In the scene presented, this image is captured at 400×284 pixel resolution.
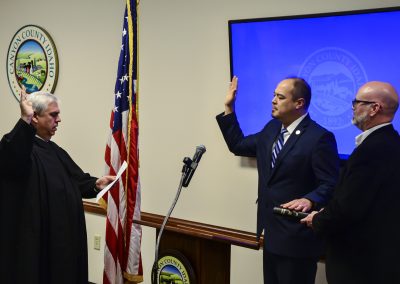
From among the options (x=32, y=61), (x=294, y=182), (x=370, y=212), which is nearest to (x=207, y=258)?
(x=294, y=182)

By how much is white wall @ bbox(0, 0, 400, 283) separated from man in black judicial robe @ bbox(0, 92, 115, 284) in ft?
2.97

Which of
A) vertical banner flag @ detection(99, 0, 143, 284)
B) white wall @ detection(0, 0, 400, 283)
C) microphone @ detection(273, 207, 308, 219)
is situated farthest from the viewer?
white wall @ detection(0, 0, 400, 283)

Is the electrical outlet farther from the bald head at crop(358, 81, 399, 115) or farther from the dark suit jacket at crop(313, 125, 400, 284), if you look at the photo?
the bald head at crop(358, 81, 399, 115)

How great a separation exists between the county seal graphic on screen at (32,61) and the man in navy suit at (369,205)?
8.86 feet

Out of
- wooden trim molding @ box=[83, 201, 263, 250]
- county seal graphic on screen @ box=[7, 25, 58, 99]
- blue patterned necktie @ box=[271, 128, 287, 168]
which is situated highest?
county seal graphic on screen @ box=[7, 25, 58, 99]

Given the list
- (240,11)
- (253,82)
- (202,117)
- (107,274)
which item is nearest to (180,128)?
(202,117)

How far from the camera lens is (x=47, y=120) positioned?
2.41 meters

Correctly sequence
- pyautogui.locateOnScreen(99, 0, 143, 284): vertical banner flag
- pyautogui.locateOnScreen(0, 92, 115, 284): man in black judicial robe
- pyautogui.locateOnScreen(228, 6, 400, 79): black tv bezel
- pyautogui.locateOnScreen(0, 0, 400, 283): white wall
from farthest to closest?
pyautogui.locateOnScreen(0, 0, 400, 283): white wall
pyautogui.locateOnScreen(99, 0, 143, 284): vertical banner flag
pyautogui.locateOnScreen(228, 6, 400, 79): black tv bezel
pyautogui.locateOnScreen(0, 92, 115, 284): man in black judicial robe

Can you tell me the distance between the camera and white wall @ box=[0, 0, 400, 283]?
2988mm

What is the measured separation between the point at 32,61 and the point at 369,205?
3129mm

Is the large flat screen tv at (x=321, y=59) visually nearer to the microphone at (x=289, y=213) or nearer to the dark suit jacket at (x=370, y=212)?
the dark suit jacket at (x=370, y=212)

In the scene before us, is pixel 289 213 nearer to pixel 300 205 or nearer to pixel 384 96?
pixel 300 205

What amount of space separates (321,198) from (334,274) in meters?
0.32

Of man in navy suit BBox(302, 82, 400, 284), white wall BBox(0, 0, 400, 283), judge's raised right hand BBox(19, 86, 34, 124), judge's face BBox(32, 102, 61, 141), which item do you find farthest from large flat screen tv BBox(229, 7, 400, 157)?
judge's raised right hand BBox(19, 86, 34, 124)
